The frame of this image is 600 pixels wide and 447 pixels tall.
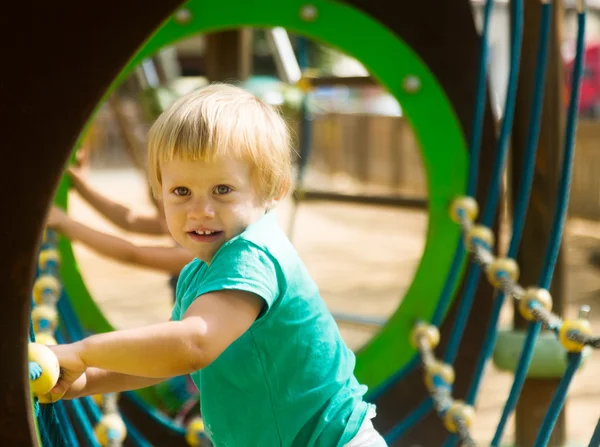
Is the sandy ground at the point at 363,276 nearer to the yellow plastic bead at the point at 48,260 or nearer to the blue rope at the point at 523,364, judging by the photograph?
the blue rope at the point at 523,364

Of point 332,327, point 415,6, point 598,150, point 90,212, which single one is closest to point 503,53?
point 598,150

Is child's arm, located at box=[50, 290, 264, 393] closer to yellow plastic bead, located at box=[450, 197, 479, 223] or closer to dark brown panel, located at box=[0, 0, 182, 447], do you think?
dark brown panel, located at box=[0, 0, 182, 447]

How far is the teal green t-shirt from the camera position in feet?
2.74

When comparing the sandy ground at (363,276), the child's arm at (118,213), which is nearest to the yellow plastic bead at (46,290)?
the child's arm at (118,213)

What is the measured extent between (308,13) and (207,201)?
3.59 feet

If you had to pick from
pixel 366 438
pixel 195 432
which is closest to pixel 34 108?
pixel 366 438

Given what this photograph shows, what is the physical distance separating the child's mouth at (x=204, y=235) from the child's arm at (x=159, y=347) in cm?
9

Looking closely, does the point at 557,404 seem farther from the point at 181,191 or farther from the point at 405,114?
the point at 405,114

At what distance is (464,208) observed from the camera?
174 cm

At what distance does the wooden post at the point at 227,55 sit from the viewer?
2307 millimetres

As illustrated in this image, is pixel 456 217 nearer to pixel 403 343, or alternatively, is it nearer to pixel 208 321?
pixel 403 343

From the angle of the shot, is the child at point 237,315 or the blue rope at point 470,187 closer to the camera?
the child at point 237,315

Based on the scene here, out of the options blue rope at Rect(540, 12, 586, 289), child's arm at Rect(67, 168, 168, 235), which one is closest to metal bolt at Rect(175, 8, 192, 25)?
child's arm at Rect(67, 168, 168, 235)

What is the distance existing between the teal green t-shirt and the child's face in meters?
0.02
